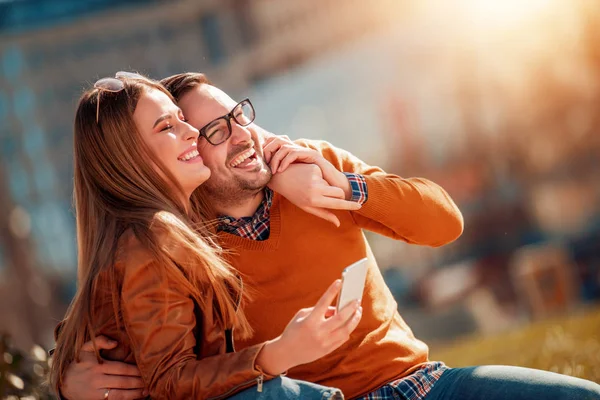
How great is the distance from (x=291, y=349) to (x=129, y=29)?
9222 millimetres

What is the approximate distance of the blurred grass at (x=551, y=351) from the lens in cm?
334

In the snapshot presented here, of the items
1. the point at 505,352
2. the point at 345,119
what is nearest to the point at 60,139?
the point at 345,119

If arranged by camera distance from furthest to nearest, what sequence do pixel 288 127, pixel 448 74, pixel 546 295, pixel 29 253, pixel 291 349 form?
pixel 448 74 < pixel 288 127 < pixel 546 295 < pixel 29 253 < pixel 291 349

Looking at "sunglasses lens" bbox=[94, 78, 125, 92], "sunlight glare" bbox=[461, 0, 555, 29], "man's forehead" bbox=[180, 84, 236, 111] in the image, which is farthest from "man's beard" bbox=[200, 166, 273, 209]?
"sunlight glare" bbox=[461, 0, 555, 29]

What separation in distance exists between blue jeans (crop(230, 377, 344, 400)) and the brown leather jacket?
21 mm

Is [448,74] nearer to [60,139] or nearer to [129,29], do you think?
[129,29]

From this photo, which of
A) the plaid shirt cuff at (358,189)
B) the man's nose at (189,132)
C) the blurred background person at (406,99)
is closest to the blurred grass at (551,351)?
the plaid shirt cuff at (358,189)

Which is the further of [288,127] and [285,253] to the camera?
[288,127]

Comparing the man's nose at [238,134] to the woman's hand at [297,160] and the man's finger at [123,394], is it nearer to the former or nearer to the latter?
the woman's hand at [297,160]

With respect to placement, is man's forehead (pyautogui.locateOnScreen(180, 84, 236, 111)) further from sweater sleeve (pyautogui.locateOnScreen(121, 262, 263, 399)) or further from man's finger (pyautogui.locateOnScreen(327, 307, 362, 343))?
man's finger (pyautogui.locateOnScreen(327, 307, 362, 343))

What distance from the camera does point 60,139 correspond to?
33.7 ft

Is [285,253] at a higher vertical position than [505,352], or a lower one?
higher

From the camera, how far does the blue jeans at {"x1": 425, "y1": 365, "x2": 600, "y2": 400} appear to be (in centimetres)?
188

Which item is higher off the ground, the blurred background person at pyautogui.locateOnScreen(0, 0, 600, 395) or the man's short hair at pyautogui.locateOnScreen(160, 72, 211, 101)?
the man's short hair at pyautogui.locateOnScreen(160, 72, 211, 101)
